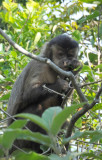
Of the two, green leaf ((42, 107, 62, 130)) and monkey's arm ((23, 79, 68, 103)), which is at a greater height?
monkey's arm ((23, 79, 68, 103))

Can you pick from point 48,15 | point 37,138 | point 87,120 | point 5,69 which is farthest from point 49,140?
point 48,15

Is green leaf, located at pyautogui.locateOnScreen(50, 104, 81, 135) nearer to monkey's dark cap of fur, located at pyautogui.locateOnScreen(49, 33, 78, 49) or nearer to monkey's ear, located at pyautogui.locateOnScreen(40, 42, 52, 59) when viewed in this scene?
monkey's dark cap of fur, located at pyautogui.locateOnScreen(49, 33, 78, 49)

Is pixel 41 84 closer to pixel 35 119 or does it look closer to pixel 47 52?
pixel 47 52

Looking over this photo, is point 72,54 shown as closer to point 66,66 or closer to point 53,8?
point 66,66

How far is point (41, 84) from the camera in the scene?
5531 millimetres

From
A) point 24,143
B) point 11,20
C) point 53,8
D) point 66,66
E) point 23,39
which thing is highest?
point 53,8

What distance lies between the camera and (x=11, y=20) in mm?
6859

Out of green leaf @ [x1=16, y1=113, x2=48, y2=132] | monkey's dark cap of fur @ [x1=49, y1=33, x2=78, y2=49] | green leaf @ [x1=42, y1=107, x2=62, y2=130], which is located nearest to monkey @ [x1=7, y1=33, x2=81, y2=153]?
monkey's dark cap of fur @ [x1=49, y1=33, x2=78, y2=49]

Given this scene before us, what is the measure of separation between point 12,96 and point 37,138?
3.91 meters

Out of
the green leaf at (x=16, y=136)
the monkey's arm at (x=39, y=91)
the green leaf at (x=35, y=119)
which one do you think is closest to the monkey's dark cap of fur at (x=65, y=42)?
the monkey's arm at (x=39, y=91)

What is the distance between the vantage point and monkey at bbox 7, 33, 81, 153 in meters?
5.32

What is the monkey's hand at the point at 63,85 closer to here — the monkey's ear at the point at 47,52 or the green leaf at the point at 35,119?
the monkey's ear at the point at 47,52

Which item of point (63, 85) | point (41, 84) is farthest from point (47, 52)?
point (63, 85)

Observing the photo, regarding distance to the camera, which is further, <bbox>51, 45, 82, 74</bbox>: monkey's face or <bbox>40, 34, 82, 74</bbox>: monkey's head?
<bbox>40, 34, 82, 74</bbox>: monkey's head
